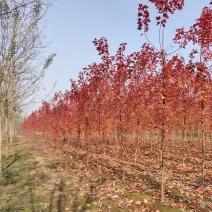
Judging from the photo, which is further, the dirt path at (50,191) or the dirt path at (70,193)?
the dirt path at (50,191)

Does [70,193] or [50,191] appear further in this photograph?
[50,191]

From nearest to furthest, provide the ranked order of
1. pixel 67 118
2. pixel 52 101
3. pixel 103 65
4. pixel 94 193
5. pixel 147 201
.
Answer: pixel 147 201, pixel 94 193, pixel 103 65, pixel 67 118, pixel 52 101

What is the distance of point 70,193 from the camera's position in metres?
9.62

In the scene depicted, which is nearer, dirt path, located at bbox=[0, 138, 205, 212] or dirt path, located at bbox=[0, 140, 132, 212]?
dirt path, located at bbox=[0, 138, 205, 212]

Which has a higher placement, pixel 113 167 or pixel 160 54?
pixel 160 54

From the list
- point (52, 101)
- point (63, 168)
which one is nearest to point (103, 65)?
point (63, 168)

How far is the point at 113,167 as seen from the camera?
568 inches

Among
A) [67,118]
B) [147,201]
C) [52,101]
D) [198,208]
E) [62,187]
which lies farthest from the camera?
[52,101]

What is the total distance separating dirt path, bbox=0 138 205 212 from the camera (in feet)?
26.3

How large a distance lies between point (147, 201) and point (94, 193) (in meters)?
2.33

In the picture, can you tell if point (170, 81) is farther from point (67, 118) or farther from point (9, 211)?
point (67, 118)

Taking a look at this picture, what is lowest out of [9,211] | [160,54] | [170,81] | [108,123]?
[9,211]

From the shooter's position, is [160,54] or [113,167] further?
[113,167]

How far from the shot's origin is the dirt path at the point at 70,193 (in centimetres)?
802
